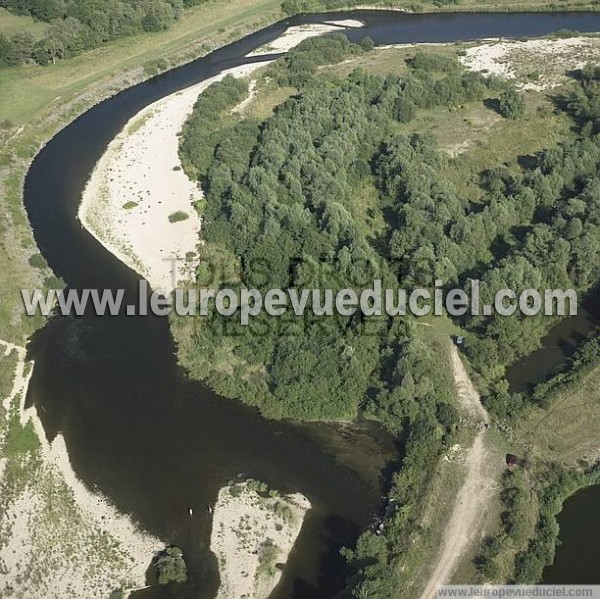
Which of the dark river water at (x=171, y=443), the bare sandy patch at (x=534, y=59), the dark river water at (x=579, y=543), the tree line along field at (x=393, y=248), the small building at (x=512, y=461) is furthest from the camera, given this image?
the bare sandy patch at (x=534, y=59)

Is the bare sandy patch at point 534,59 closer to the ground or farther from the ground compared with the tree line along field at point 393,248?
farther from the ground

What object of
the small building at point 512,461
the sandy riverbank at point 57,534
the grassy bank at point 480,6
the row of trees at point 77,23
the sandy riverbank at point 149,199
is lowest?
the small building at point 512,461

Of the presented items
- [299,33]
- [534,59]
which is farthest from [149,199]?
[534,59]

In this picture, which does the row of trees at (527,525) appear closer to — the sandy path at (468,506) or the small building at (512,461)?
the small building at (512,461)

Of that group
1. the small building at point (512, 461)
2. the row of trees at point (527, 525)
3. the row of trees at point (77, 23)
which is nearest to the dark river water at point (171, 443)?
the small building at point (512, 461)

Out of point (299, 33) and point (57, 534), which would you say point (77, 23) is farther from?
point (57, 534)

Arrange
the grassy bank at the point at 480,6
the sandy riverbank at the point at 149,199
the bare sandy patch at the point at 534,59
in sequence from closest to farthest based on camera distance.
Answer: the sandy riverbank at the point at 149,199 < the bare sandy patch at the point at 534,59 < the grassy bank at the point at 480,6
